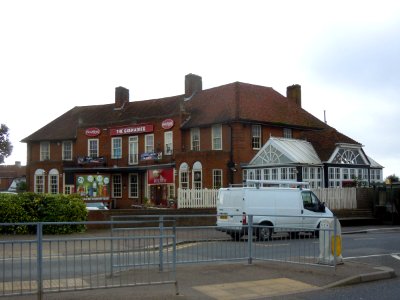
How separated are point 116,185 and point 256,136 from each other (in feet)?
49.8

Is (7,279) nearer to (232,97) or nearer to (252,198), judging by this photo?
(252,198)

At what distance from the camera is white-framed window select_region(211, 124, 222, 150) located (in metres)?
38.7

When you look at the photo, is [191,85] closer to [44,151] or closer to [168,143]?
[168,143]

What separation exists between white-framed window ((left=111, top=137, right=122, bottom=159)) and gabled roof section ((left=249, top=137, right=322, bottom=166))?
15.8 m

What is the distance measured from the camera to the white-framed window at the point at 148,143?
44316 millimetres

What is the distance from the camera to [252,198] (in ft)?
65.2

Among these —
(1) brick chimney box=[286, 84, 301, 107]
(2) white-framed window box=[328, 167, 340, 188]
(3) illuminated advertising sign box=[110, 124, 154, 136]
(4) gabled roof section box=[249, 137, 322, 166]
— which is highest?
(1) brick chimney box=[286, 84, 301, 107]

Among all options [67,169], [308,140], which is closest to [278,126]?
[308,140]

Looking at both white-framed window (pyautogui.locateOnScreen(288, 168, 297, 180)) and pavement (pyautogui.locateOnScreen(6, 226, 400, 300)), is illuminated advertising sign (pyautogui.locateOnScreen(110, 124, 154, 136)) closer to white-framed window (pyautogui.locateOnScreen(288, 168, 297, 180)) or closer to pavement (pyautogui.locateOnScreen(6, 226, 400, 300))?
white-framed window (pyautogui.locateOnScreen(288, 168, 297, 180))

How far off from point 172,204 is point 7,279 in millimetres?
26756

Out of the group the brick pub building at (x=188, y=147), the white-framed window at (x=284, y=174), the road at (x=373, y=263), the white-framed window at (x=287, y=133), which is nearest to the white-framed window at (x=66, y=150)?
the brick pub building at (x=188, y=147)

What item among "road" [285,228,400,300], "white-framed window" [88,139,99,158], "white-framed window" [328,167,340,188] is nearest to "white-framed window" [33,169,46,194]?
"white-framed window" [88,139,99,158]

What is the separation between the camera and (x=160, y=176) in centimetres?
4166

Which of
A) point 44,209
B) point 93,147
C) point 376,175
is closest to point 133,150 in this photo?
point 93,147
